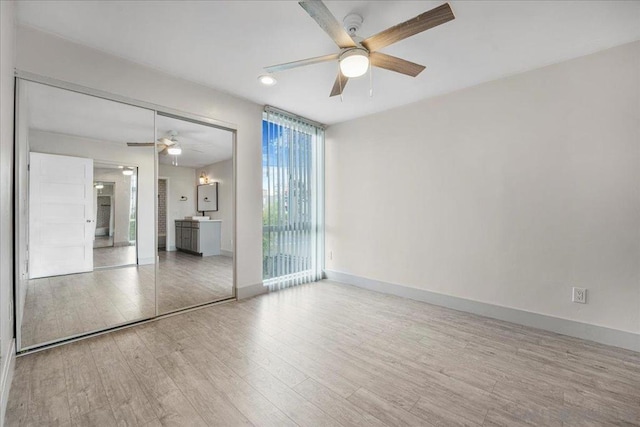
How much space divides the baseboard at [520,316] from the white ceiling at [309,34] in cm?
247

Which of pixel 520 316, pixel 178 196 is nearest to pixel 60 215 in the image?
pixel 178 196

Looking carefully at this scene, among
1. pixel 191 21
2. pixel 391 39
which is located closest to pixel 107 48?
pixel 191 21

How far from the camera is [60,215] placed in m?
2.45

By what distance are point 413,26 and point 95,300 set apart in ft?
11.9

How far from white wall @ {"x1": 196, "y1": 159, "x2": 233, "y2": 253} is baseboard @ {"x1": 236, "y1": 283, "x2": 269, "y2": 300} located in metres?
0.66

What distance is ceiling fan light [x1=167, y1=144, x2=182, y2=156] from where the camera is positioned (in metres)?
3.19

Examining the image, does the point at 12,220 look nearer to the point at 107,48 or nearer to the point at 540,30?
the point at 107,48

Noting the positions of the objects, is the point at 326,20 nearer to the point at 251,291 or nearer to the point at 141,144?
the point at 141,144

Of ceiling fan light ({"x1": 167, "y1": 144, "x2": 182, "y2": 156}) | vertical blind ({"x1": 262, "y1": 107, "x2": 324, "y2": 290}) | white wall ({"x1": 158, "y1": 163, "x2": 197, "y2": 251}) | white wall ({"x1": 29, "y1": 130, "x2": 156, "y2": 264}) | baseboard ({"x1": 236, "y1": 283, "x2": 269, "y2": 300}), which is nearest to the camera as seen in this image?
white wall ({"x1": 29, "y1": 130, "x2": 156, "y2": 264})

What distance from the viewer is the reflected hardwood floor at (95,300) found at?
91.5 inches

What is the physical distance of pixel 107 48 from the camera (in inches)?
95.2

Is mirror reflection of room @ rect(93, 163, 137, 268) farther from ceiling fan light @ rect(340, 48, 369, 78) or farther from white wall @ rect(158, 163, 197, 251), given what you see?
ceiling fan light @ rect(340, 48, 369, 78)

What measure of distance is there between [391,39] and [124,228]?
3005 mm

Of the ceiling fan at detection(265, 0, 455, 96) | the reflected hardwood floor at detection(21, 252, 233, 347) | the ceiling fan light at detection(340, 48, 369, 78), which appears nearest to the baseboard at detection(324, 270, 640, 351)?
the reflected hardwood floor at detection(21, 252, 233, 347)
